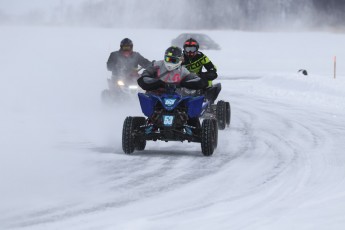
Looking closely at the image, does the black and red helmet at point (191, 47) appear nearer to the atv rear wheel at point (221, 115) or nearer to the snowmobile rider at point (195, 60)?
the snowmobile rider at point (195, 60)

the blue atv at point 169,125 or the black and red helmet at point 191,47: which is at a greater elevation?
the black and red helmet at point 191,47

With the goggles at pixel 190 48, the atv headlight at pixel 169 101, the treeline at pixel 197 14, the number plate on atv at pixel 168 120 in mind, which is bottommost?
the number plate on atv at pixel 168 120

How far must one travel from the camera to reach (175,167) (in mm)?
10516

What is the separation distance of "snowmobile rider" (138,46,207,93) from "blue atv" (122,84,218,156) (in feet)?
0.73

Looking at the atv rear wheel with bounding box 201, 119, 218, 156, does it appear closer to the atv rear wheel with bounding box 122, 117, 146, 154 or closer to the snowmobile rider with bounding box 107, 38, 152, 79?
the atv rear wheel with bounding box 122, 117, 146, 154

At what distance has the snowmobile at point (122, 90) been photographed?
1955cm

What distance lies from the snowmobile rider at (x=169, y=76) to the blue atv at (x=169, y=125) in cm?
22

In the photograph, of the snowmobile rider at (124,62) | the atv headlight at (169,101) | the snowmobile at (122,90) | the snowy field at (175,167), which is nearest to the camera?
the snowy field at (175,167)

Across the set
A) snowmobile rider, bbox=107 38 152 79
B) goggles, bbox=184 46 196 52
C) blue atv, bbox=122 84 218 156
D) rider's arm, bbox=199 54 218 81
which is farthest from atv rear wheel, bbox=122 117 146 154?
snowmobile rider, bbox=107 38 152 79

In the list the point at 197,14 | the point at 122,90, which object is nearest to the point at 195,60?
the point at 122,90

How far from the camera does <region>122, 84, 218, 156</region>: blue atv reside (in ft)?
37.9

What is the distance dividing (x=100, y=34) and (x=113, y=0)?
3.50 meters

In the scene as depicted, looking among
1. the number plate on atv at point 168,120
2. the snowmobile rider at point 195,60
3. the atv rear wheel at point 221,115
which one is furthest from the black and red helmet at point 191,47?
the number plate on atv at point 168,120

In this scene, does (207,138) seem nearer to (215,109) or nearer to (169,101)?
(169,101)
